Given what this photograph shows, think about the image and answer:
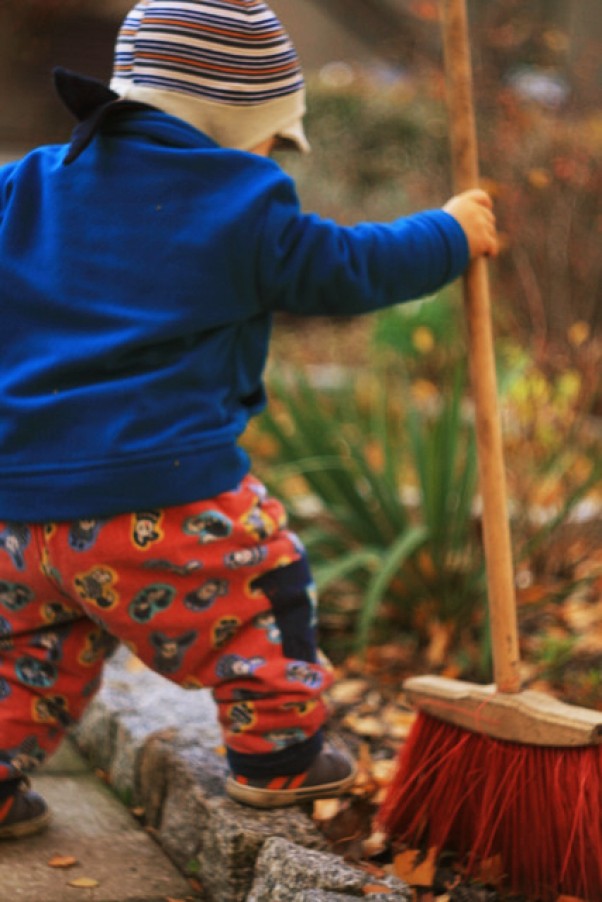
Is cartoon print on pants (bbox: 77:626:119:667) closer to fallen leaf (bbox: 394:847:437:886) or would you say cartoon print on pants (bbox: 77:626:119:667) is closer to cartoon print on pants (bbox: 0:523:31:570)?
cartoon print on pants (bbox: 0:523:31:570)

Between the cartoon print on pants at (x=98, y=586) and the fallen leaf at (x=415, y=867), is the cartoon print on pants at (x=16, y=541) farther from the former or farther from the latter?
the fallen leaf at (x=415, y=867)

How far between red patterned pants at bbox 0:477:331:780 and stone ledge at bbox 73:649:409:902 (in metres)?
0.11

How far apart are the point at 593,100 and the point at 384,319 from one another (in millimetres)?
1356

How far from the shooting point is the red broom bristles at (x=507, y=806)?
197cm

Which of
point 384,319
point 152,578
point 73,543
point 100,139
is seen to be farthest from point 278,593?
point 384,319

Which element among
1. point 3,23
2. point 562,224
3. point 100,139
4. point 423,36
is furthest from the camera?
point 3,23

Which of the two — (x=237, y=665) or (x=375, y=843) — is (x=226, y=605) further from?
(x=375, y=843)

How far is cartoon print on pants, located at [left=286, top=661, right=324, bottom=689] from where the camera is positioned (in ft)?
6.81

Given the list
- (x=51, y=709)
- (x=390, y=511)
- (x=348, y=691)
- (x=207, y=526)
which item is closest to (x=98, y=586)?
(x=207, y=526)

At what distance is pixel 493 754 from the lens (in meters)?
2.07

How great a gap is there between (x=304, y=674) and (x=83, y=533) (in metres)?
0.46

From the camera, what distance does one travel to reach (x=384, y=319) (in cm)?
526

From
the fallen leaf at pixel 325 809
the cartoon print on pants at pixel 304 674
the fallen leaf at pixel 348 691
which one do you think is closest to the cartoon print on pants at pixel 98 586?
the cartoon print on pants at pixel 304 674

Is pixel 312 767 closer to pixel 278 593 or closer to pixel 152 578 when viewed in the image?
pixel 278 593
